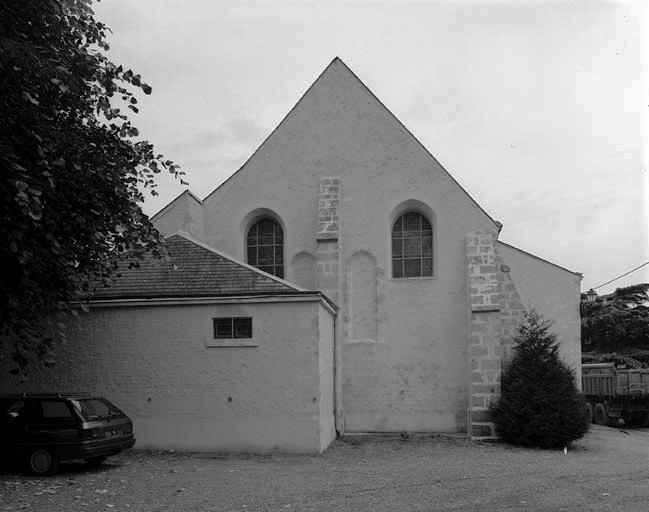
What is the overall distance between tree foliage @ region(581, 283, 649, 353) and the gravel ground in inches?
1033

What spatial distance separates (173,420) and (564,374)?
31.2 feet

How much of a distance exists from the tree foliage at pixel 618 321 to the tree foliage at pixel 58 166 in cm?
3436

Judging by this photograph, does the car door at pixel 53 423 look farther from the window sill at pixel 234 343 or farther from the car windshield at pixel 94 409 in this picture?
the window sill at pixel 234 343

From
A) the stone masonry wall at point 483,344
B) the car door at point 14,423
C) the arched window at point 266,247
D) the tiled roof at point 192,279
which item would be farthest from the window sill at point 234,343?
the stone masonry wall at point 483,344

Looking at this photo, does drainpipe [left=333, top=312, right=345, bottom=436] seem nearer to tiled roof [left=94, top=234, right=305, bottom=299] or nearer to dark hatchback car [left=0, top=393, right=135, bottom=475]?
tiled roof [left=94, top=234, right=305, bottom=299]

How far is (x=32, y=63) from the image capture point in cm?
1073

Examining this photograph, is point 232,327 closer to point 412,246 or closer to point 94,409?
point 94,409

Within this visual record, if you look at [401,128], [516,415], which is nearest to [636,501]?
[516,415]

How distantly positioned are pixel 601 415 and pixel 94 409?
787 inches

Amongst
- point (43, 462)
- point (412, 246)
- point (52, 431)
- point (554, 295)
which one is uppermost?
point (412, 246)

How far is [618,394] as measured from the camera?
85.4ft

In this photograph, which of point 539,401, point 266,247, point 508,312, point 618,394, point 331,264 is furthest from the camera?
point 618,394

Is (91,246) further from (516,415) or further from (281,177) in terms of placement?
(516,415)

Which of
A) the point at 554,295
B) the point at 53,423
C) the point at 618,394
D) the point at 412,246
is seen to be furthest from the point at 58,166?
the point at 618,394
